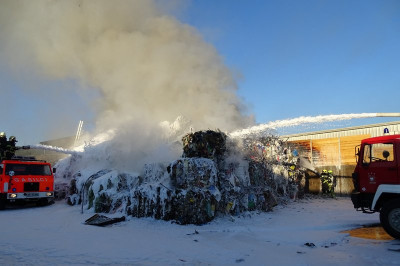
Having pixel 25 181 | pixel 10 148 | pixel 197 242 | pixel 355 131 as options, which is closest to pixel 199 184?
pixel 197 242

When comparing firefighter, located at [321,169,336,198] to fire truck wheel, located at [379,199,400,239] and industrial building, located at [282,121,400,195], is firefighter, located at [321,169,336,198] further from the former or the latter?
fire truck wheel, located at [379,199,400,239]

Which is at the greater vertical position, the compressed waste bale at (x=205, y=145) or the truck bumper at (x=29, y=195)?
the compressed waste bale at (x=205, y=145)

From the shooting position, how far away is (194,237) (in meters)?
6.85

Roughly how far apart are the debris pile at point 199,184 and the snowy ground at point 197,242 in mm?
459

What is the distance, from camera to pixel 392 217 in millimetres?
6363

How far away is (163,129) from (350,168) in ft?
31.9

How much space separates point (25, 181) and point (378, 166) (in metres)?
12.3

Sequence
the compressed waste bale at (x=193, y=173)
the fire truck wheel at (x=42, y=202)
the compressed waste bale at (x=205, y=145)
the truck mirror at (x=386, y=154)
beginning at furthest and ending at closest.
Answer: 1. the fire truck wheel at (x=42, y=202)
2. the compressed waste bale at (x=205, y=145)
3. the compressed waste bale at (x=193, y=173)
4. the truck mirror at (x=386, y=154)

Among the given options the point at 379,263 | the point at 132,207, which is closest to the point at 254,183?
the point at 132,207

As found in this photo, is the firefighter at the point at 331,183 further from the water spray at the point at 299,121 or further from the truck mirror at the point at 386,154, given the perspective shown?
the truck mirror at the point at 386,154

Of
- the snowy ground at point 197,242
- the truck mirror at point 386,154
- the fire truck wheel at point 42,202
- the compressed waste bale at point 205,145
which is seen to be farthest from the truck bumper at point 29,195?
the truck mirror at point 386,154

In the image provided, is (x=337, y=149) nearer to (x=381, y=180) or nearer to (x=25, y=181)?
(x=381, y=180)

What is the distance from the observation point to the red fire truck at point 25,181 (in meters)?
11.4

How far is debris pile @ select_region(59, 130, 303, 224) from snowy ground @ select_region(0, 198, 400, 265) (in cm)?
46
